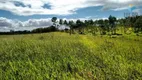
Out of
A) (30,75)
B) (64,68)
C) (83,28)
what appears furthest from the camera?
(83,28)

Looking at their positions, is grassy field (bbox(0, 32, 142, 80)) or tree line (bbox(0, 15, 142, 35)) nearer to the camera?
grassy field (bbox(0, 32, 142, 80))

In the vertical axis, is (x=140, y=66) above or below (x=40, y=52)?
below

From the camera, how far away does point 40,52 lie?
11531mm

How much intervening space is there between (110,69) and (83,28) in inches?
5620

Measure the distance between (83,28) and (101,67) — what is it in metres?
142

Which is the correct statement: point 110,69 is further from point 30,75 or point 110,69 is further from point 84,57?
point 30,75

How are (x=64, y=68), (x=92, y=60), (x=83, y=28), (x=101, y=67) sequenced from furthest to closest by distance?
1. (x=83, y=28)
2. (x=92, y=60)
3. (x=101, y=67)
4. (x=64, y=68)

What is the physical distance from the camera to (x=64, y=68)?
9453 millimetres

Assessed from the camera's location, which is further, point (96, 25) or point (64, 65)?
point (96, 25)

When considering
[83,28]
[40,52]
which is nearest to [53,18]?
[83,28]

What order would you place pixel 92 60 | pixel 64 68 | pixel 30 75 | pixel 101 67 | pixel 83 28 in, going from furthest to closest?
pixel 83 28
pixel 92 60
pixel 101 67
pixel 64 68
pixel 30 75

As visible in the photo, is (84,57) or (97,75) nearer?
(97,75)

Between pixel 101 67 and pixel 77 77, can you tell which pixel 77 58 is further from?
pixel 77 77

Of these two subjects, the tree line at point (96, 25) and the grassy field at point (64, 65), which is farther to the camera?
the tree line at point (96, 25)
